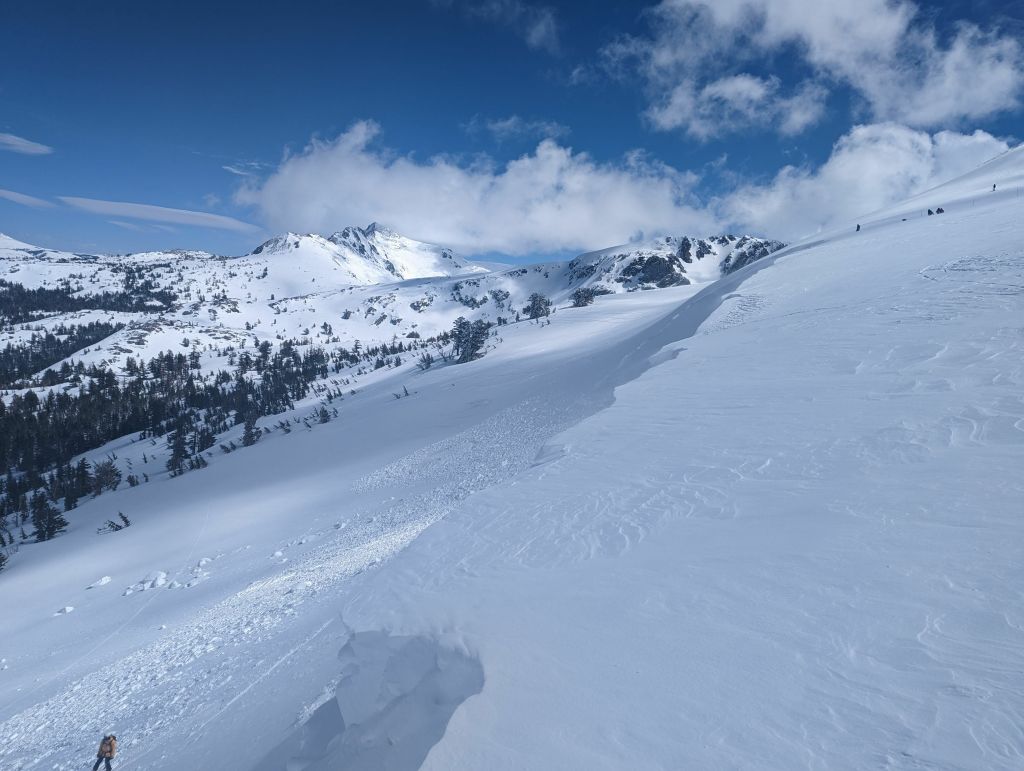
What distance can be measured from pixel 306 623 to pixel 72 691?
721 centimetres

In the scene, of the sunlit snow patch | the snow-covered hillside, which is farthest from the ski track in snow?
the sunlit snow patch

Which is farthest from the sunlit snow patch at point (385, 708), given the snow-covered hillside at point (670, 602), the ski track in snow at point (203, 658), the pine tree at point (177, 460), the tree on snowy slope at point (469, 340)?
the tree on snowy slope at point (469, 340)

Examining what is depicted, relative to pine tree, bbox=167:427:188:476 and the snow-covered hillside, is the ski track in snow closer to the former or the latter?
the snow-covered hillside

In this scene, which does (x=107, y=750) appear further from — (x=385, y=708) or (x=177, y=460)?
(x=177, y=460)

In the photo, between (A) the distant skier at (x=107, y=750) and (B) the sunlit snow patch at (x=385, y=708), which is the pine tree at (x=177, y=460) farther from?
(B) the sunlit snow patch at (x=385, y=708)

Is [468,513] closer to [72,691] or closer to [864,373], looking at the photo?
[864,373]

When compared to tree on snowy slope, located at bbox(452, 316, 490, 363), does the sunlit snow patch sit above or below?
below

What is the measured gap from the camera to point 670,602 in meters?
5.65

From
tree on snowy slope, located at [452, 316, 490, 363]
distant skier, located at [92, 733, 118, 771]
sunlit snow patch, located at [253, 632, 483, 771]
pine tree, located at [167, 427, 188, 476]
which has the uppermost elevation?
tree on snowy slope, located at [452, 316, 490, 363]

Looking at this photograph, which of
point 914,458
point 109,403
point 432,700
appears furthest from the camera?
point 109,403

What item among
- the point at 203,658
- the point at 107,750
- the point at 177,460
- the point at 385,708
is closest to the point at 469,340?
the point at 177,460

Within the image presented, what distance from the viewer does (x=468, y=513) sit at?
10.2 meters

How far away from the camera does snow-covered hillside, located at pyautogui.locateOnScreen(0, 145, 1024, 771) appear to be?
4098 mm

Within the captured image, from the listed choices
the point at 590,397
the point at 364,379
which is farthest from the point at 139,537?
the point at 364,379
